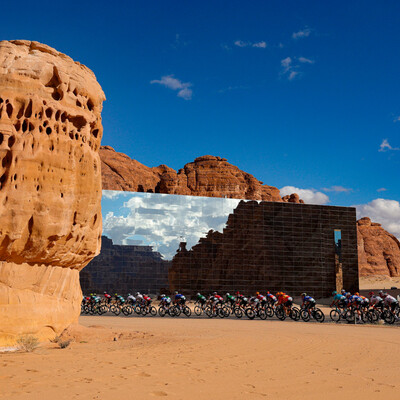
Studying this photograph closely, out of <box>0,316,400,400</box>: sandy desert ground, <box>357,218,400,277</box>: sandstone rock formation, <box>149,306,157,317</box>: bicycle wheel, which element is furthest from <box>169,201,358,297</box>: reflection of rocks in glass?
<box>357,218,400,277</box>: sandstone rock formation

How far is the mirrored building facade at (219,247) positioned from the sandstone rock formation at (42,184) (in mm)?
24399

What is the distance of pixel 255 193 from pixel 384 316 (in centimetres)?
5883

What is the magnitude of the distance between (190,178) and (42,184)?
6576 cm

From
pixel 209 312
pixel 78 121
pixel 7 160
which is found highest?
pixel 78 121

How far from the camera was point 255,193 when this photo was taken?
3007 inches

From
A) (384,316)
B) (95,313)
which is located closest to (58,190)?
(384,316)

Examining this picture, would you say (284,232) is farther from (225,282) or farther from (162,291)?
(162,291)

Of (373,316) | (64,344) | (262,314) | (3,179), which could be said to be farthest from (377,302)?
(3,179)

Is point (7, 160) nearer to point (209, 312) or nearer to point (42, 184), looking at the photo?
point (42, 184)

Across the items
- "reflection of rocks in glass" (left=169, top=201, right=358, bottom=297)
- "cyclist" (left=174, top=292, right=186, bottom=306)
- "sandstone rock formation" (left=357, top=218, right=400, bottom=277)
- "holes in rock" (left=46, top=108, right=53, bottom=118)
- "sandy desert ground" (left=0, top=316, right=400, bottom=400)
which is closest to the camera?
"sandy desert ground" (left=0, top=316, right=400, bottom=400)

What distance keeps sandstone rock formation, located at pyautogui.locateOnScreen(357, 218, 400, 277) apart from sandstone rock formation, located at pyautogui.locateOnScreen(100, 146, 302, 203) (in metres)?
30.3

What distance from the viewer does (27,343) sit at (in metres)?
8.78

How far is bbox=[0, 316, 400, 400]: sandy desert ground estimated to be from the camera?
5746 millimetres

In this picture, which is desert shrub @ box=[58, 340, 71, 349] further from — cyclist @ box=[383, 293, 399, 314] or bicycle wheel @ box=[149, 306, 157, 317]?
bicycle wheel @ box=[149, 306, 157, 317]
